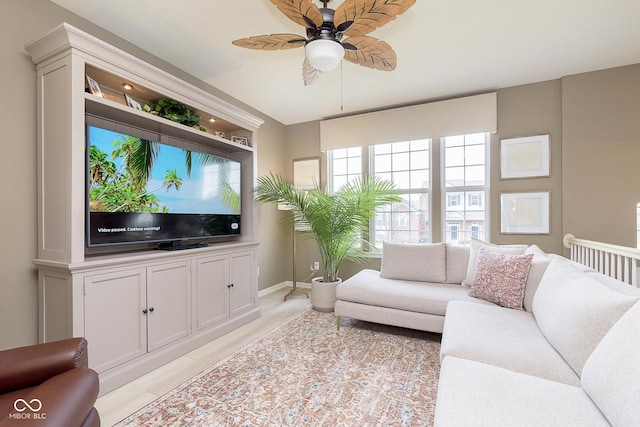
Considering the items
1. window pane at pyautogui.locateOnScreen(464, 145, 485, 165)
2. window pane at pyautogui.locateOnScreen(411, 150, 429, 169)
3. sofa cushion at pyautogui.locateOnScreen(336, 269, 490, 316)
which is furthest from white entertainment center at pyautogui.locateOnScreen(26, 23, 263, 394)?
window pane at pyautogui.locateOnScreen(464, 145, 485, 165)

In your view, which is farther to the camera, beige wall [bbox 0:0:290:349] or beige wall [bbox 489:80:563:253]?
beige wall [bbox 489:80:563:253]

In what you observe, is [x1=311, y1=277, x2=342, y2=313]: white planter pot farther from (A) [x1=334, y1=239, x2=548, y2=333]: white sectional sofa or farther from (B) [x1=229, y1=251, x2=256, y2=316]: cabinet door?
(B) [x1=229, y1=251, x2=256, y2=316]: cabinet door

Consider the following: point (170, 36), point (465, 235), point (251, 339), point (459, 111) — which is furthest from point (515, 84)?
point (251, 339)

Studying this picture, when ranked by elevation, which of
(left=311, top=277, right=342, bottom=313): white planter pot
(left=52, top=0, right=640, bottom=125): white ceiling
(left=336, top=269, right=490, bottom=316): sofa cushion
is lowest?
(left=311, top=277, right=342, bottom=313): white planter pot

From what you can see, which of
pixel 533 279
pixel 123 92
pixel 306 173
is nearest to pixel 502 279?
pixel 533 279

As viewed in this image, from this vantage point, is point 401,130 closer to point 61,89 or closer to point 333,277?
point 333,277

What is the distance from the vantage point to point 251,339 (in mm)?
2609

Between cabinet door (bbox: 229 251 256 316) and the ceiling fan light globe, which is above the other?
the ceiling fan light globe

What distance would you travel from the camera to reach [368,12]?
1.53 m

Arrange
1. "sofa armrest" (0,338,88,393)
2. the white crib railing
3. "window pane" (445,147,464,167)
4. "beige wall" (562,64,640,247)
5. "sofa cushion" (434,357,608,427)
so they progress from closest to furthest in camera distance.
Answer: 1. "sofa cushion" (434,357,608,427)
2. "sofa armrest" (0,338,88,393)
3. the white crib railing
4. "beige wall" (562,64,640,247)
5. "window pane" (445,147,464,167)

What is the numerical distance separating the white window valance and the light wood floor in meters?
2.49

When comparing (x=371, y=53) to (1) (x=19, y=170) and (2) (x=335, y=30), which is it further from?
(1) (x=19, y=170)

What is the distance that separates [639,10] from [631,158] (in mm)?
1406

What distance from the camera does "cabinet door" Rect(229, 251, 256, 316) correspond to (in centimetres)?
288
